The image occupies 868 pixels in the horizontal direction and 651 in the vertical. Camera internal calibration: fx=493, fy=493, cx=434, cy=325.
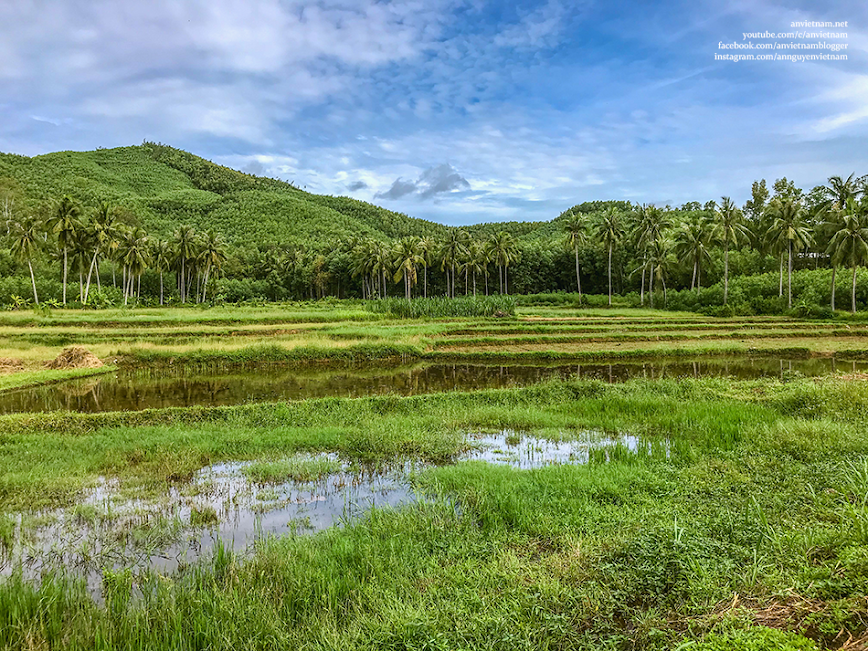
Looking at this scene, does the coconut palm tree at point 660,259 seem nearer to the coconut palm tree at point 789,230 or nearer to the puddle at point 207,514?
the coconut palm tree at point 789,230

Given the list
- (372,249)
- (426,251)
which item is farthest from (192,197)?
(426,251)

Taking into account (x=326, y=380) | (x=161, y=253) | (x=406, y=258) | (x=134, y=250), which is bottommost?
(x=326, y=380)

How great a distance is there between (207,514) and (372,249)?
7204 centimetres

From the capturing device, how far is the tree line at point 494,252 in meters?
51.6

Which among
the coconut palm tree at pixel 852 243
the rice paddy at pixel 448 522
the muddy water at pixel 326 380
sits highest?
the coconut palm tree at pixel 852 243

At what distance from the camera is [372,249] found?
7812cm

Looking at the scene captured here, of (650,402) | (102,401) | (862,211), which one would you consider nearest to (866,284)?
(862,211)

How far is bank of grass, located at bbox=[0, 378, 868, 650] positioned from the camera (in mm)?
4430

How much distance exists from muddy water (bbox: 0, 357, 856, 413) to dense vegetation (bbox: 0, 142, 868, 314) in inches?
1094

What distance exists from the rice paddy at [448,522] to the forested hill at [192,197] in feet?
301

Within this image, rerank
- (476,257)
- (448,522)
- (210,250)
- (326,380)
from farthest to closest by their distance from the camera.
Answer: (476,257) → (210,250) → (326,380) → (448,522)

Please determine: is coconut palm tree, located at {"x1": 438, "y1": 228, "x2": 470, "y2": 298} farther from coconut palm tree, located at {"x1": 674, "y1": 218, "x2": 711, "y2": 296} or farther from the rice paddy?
the rice paddy

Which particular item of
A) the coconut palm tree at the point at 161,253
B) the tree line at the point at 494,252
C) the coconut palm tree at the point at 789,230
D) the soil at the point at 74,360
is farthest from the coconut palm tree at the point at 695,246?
the coconut palm tree at the point at 161,253

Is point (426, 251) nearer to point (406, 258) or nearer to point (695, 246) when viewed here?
point (406, 258)
